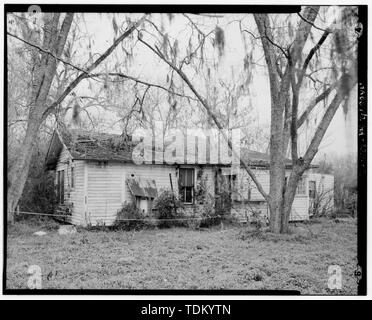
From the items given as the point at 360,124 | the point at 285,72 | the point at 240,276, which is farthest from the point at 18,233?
the point at 360,124

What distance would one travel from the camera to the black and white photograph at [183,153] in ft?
7.93

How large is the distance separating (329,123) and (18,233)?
2590 mm

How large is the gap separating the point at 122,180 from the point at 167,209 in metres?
0.50

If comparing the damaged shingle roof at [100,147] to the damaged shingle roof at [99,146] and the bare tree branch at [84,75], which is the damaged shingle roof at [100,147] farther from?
the bare tree branch at [84,75]

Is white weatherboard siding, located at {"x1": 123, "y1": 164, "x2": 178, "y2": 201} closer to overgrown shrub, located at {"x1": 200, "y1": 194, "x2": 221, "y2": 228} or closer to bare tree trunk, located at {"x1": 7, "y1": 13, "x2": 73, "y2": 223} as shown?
overgrown shrub, located at {"x1": 200, "y1": 194, "x2": 221, "y2": 228}

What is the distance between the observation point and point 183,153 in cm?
314

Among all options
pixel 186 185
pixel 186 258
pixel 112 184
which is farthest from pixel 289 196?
pixel 112 184

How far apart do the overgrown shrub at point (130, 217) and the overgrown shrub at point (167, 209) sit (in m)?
0.18

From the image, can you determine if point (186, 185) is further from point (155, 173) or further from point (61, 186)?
point (61, 186)

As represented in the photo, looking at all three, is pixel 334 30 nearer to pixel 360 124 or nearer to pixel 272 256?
pixel 360 124

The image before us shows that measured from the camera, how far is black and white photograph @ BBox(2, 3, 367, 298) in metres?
2.42

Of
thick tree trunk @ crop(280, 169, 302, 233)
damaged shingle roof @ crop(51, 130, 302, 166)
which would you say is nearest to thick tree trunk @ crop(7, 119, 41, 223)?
damaged shingle roof @ crop(51, 130, 302, 166)

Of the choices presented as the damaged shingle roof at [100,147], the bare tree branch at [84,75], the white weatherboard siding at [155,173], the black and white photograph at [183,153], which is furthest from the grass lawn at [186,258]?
the bare tree branch at [84,75]

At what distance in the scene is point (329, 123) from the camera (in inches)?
107
